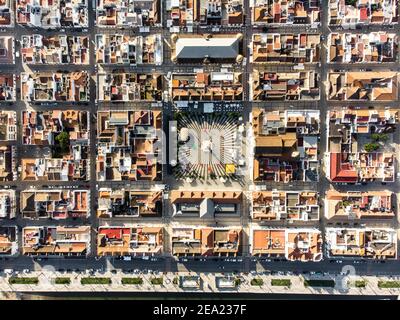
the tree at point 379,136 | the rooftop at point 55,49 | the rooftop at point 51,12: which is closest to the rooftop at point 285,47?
the tree at point 379,136

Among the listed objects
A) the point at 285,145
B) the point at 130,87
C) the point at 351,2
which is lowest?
the point at 285,145

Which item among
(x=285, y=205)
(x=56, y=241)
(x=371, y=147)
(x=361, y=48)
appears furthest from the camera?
(x=56, y=241)

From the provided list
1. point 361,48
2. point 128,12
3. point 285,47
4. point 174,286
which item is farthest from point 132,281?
point 361,48

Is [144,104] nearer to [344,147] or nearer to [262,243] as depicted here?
[262,243]

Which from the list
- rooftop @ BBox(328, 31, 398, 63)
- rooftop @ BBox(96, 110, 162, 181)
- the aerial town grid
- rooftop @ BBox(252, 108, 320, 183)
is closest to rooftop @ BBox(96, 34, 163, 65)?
the aerial town grid

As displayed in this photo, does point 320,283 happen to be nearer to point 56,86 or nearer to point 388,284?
point 388,284

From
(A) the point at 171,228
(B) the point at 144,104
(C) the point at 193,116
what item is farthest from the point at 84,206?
(C) the point at 193,116

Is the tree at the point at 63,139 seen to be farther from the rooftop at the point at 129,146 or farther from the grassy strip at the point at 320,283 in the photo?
the grassy strip at the point at 320,283

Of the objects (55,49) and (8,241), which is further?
(8,241)
